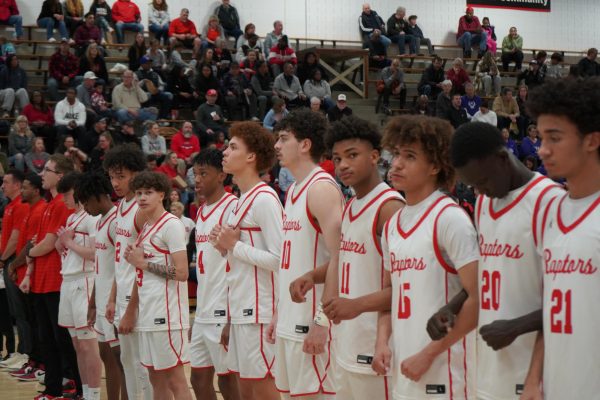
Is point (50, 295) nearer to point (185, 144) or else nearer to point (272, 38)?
point (185, 144)

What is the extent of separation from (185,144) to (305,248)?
38.5 ft

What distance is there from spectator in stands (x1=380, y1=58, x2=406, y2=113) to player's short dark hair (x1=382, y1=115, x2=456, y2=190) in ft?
57.3

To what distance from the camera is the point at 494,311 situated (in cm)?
340

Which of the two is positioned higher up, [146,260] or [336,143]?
[336,143]

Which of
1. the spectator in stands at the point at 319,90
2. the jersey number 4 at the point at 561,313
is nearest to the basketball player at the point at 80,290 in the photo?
the jersey number 4 at the point at 561,313

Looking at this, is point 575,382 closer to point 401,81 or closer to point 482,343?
point 482,343

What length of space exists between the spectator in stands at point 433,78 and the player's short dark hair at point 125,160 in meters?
15.5

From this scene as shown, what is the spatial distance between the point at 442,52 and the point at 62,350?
19.2 m

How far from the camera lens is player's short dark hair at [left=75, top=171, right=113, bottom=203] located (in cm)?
706

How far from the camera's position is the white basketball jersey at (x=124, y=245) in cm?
658

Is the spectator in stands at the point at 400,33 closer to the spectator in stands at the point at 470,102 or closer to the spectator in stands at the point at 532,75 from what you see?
the spectator in stands at the point at 532,75

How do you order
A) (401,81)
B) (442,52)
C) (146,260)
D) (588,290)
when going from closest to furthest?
1. (588,290)
2. (146,260)
3. (401,81)
4. (442,52)

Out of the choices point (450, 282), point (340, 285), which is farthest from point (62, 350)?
point (450, 282)

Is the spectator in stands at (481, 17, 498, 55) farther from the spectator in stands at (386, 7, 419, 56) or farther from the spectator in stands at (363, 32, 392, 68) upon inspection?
the spectator in stands at (363, 32, 392, 68)
